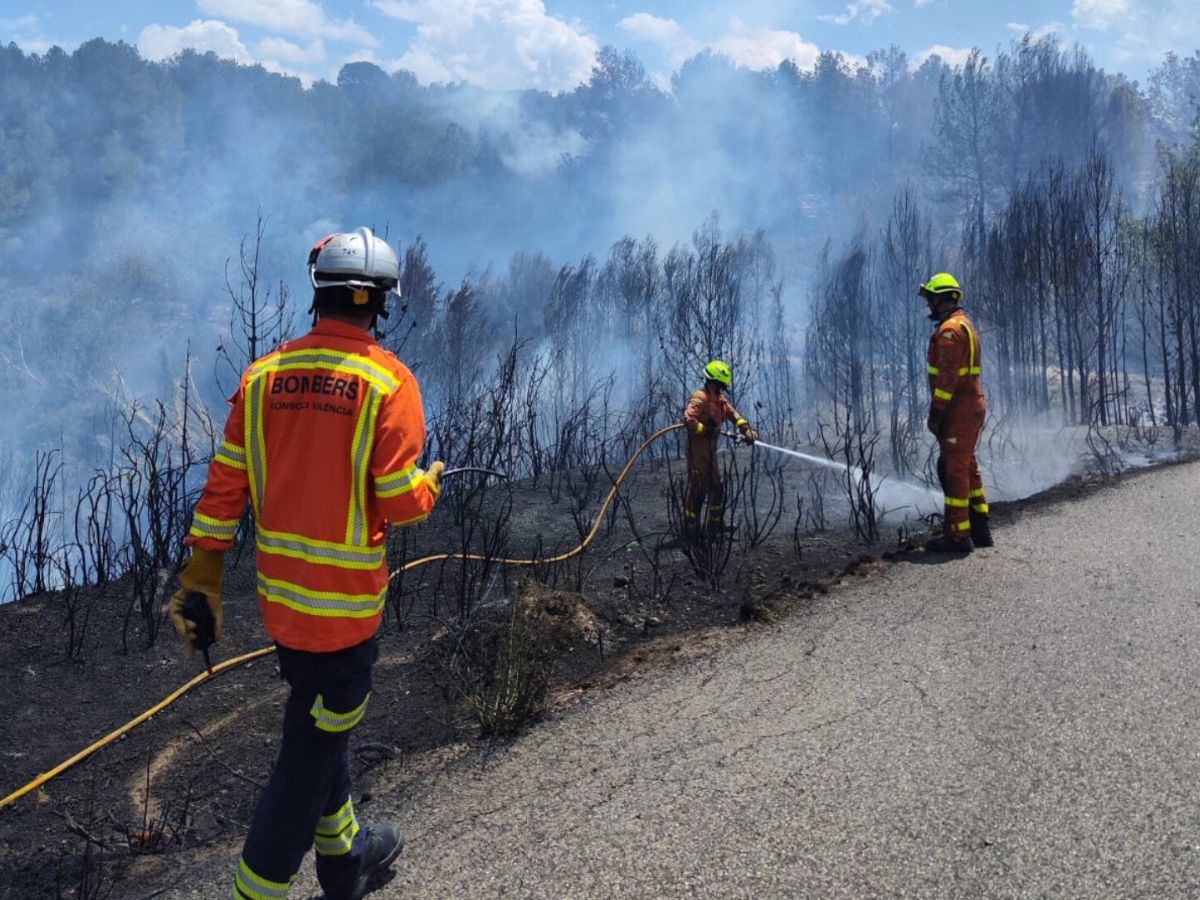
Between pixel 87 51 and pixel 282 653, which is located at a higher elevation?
pixel 87 51

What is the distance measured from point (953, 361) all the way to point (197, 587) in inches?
208

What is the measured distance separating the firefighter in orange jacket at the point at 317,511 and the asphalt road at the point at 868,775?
58 centimetres

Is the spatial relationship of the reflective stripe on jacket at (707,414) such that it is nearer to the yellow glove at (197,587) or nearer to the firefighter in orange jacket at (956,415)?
the firefighter in orange jacket at (956,415)

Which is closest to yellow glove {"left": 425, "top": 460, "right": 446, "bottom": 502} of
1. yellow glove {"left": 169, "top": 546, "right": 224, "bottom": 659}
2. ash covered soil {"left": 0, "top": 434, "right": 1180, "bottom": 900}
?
yellow glove {"left": 169, "top": 546, "right": 224, "bottom": 659}

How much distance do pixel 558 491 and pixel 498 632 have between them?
18.1 ft

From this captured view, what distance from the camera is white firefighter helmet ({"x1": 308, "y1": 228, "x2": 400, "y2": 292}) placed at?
254 cm

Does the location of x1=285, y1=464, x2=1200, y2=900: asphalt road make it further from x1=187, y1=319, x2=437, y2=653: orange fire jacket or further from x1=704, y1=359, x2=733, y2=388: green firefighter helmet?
x1=704, y1=359, x2=733, y2=388: green firefighter helmet

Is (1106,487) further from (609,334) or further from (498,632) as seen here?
(609,334)

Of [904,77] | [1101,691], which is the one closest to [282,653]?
[1101,691]

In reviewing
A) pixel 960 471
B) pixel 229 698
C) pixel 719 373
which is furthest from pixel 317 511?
pixel 719 373

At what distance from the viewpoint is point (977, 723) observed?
365 centimetres

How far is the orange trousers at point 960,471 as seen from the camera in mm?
6355

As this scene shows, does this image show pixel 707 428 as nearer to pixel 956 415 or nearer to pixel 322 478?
pixel 956 415

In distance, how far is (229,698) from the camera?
4.78 meters
